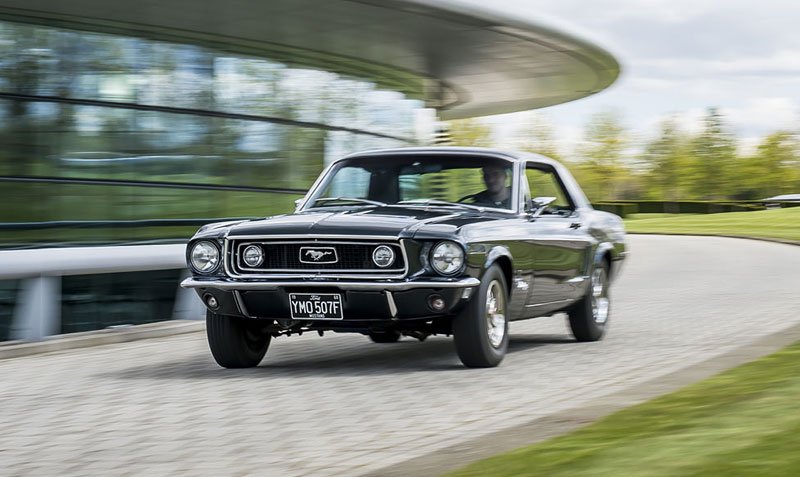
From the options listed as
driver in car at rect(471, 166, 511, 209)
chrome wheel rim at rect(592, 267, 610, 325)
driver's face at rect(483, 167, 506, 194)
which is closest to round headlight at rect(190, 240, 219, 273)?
driver in car at rect(471, 166, 511, 209)

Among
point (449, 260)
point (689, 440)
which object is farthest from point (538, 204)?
point (689, 440)

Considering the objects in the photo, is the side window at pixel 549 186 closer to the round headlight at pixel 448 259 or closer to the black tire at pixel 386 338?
the black tire at pixel 386 338

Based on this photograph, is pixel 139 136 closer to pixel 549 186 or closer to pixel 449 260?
pixel 549 186

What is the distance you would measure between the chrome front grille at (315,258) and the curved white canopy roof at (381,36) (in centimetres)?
1098

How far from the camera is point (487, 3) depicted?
23844mm

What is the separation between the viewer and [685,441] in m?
5.80

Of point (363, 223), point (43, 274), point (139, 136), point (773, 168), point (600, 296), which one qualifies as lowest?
point (600, 296)

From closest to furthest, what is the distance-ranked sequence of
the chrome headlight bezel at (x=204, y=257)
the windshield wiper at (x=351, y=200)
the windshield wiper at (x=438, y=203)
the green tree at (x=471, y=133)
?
the chrome headlight bezel at (x=204, y=257)
the windshield wiper at (x=438, y=203)
the windshield wiper at (x=351, y=200)
the green tree at (x=471, y=133)

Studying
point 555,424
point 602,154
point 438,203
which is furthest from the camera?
point 602,154

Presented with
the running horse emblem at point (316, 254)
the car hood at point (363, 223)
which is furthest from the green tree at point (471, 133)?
the running horse emblem at point (316, 254)

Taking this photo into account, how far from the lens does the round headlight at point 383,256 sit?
8453 millimetres

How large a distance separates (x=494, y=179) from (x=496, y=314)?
4.34ft

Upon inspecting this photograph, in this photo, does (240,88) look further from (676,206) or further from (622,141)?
(622,141)

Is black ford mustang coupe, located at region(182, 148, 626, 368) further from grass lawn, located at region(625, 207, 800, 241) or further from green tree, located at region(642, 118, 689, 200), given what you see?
green tree, located at region(642, 118, 689, 200)
